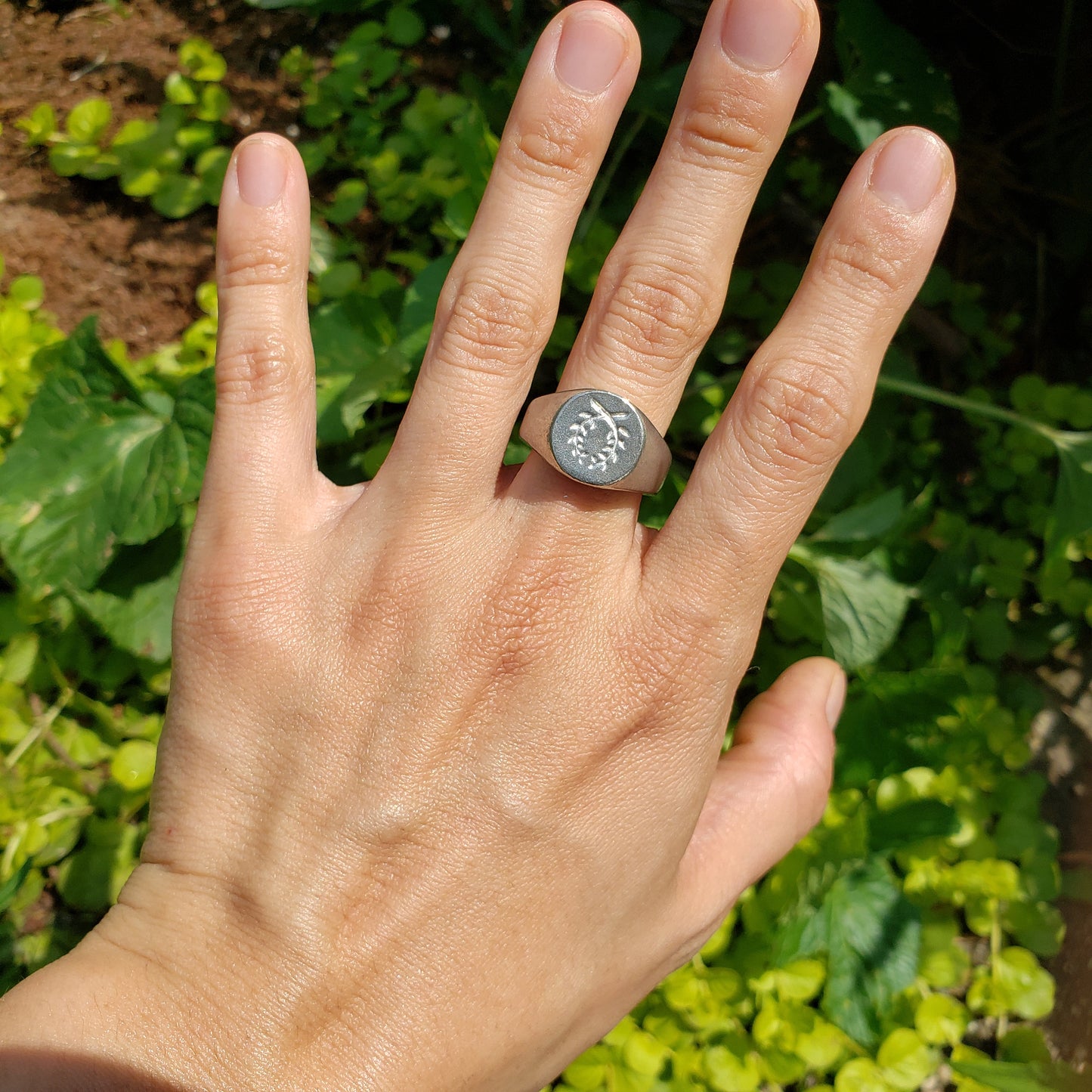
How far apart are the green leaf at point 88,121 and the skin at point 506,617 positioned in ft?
4.51

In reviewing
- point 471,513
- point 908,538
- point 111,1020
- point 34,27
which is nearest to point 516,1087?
point 111,1020

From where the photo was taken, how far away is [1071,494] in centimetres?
215

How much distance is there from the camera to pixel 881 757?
83.0 inches

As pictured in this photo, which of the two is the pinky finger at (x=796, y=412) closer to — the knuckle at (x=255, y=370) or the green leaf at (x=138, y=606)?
the knuckle at (x=255, y=370)

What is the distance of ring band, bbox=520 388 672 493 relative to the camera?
4.90 feet

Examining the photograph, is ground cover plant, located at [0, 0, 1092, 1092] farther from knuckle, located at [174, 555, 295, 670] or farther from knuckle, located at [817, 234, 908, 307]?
knuckle, located at [817, 234, 908, 307]

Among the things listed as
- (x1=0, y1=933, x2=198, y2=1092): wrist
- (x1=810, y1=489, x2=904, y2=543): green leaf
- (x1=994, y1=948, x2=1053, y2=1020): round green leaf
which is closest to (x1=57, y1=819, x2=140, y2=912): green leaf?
(x1=0, y1=933, x2=198, y2=1092): wrist

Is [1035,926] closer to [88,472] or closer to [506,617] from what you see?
[506,617]

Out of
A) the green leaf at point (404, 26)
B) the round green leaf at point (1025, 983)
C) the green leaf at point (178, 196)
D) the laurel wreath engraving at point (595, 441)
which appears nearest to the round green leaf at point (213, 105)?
the green leaf at point (178, 196)

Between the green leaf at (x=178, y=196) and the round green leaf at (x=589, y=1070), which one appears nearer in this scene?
the round green leaf at (x=589, y=1070)

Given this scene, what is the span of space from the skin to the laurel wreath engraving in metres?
0.09

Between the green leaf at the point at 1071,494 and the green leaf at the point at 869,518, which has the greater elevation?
the green leaf at the point at 1071,494

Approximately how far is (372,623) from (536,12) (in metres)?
2.15

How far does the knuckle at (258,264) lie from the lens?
65.1 inches
